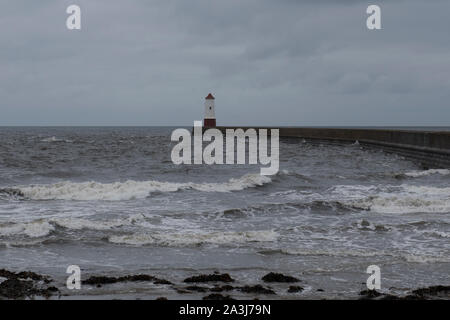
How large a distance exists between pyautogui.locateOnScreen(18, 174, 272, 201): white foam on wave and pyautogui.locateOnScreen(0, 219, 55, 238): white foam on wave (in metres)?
4.56

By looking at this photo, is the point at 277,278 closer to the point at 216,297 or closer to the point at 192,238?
the point at 216,297

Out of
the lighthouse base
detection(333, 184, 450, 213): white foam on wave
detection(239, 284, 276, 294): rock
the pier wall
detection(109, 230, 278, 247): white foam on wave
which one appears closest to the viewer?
detection(239, 284, 276, 294): rock

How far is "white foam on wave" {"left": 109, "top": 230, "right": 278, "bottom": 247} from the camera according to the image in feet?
28.9

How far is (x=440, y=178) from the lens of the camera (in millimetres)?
17938

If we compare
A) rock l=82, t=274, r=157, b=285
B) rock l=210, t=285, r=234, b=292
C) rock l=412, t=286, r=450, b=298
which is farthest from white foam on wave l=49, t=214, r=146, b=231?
rock l=412, t=286, r=450, b=298

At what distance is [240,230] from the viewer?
1016cm

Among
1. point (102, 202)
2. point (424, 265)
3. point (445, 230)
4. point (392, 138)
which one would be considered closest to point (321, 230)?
point (445, 230)

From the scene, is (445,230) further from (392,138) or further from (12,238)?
(392,138)

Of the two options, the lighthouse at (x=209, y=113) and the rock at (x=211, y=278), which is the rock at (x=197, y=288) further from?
the lighthouse at (x=209, y=113)

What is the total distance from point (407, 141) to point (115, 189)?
580 inches

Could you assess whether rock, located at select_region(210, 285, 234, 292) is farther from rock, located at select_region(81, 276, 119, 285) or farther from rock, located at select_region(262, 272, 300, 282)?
rock, located at select_region(81, 276, 119, 285)

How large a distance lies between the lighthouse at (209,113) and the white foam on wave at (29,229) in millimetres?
48030

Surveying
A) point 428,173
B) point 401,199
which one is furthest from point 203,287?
point 428,173

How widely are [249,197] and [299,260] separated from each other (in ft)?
23.7
